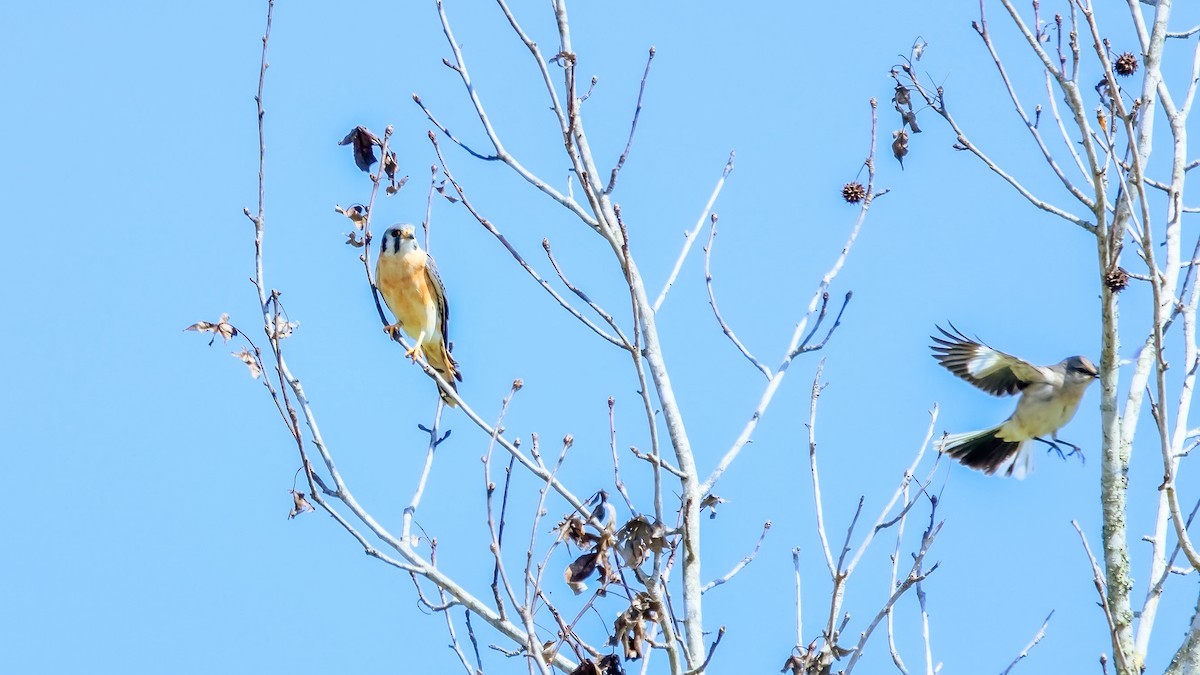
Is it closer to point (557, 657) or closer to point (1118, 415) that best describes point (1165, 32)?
point (1118, 415)

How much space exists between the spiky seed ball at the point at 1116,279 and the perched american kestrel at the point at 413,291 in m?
3.57

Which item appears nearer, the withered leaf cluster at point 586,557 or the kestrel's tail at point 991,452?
the withered leaf cluster at point 586,557

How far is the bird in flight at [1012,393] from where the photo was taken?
726 centimetres

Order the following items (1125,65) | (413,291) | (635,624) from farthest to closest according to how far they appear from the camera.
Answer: (413,291) → (1125,65) → (635,624)

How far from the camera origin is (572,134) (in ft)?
12.9

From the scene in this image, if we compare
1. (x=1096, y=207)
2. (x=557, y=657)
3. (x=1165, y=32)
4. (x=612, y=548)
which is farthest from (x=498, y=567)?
(x=1165, y=32)

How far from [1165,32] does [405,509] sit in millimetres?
3165

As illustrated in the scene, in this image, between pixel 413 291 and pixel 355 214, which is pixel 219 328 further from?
pixel 413 291

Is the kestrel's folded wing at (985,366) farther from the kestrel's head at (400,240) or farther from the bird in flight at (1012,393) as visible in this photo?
the kestrel's head at (400,240)

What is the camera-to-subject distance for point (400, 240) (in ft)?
24.0

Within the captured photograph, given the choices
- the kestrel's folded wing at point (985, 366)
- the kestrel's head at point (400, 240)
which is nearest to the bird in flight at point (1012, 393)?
the kestrel's folded wing at point (985, 366)

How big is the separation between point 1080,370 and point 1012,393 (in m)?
0.38

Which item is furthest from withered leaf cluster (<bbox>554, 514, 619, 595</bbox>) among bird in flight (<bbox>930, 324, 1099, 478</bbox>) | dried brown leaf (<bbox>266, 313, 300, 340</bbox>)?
bird in flight (<bbox>930, 324, 1099, 478</bbox>)

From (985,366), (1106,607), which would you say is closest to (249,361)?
(1106,607)
